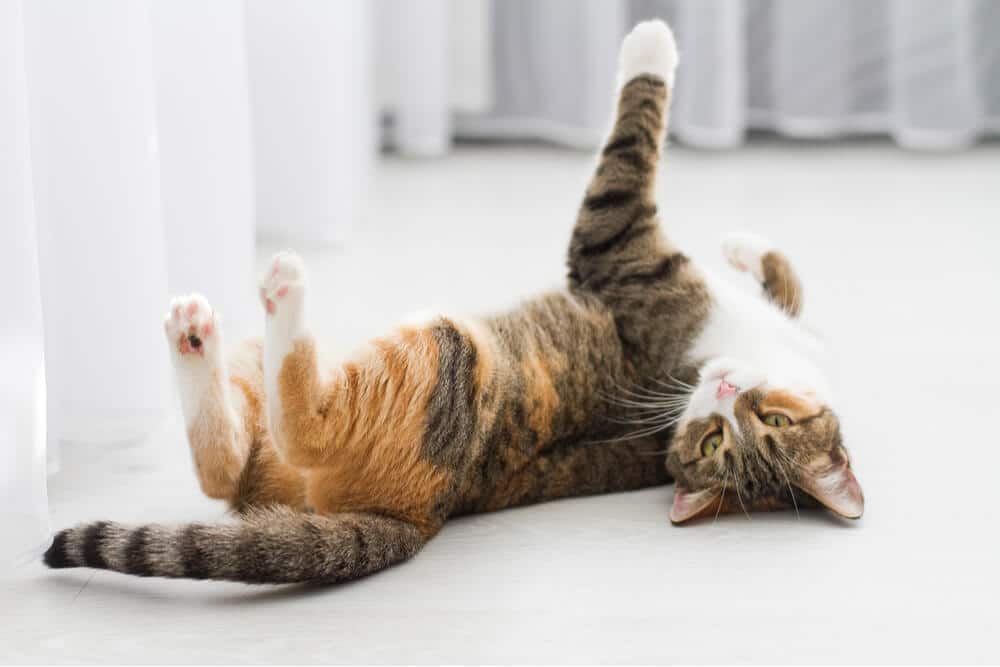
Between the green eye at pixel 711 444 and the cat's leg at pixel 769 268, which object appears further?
the cat's leg at pixel 769 268

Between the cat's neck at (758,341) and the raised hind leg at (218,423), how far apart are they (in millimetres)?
497

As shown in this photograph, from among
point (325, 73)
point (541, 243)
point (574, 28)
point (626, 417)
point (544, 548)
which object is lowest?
point (544, 548)

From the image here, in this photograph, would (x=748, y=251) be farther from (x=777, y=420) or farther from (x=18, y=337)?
(x=18, y=337)

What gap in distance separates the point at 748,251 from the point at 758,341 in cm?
24

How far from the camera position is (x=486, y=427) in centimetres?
122

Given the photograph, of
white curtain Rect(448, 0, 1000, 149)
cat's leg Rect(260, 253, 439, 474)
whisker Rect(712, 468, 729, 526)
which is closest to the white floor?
whisker Rect(712, 468, 729, 526)

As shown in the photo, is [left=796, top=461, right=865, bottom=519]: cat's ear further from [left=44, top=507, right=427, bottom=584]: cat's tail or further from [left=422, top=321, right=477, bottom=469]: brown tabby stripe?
[left=44, top=507, right=427, bottom=584]: cat's tail

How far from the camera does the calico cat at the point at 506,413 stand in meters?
1.13

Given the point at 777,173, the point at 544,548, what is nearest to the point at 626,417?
the point at 544,548

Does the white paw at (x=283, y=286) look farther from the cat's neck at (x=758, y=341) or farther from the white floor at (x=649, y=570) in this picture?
the cat's neck at (x=758, y=341)

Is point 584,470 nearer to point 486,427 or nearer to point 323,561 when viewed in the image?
point 486,427

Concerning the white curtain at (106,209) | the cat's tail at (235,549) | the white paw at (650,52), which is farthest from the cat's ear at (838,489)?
the white curtain at (106,209)

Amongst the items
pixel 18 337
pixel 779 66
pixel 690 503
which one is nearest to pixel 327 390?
pixel 18 337

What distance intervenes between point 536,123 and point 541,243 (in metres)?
0.90
